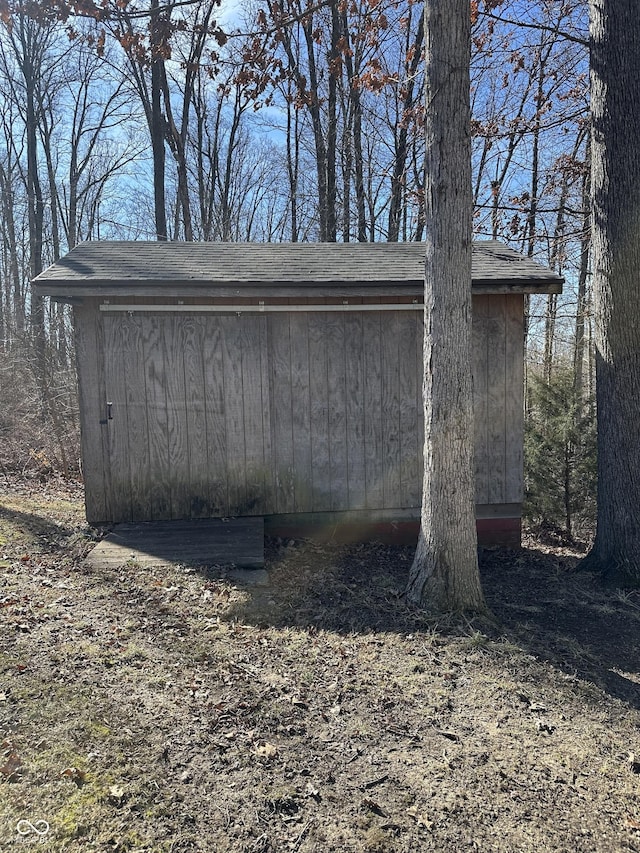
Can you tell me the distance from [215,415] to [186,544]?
4.38ft

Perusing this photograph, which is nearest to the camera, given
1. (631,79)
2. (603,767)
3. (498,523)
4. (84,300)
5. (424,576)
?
(603,767)

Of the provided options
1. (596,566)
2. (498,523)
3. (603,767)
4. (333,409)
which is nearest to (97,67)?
(333,409)

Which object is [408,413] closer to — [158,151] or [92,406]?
[92,406]

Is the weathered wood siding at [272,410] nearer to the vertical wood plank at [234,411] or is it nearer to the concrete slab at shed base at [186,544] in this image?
the vertical wood plank at [234,411]

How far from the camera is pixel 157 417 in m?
5.86

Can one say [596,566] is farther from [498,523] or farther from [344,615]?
[344,615]

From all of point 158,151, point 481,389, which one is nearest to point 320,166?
point 158,151

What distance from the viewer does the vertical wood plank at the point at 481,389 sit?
610cm

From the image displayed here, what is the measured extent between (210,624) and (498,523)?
354 centimetres

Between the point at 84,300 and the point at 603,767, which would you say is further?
the point at 84,300

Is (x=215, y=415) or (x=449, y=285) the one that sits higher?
(x=449, y=285)

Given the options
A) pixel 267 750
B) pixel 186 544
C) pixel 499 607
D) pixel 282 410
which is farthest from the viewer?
pixel 282 410

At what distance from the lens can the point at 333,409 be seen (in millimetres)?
6062

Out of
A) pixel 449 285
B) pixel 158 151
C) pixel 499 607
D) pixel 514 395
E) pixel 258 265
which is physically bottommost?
pixel 499 607
